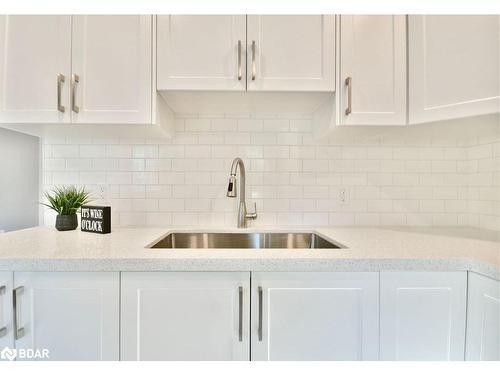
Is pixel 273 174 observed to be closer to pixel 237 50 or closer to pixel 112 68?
pixel 237 50

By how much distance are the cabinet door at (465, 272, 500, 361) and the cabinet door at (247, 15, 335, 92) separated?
3.19 ft

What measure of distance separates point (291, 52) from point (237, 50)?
25 centimetres

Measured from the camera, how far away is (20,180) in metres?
1.65

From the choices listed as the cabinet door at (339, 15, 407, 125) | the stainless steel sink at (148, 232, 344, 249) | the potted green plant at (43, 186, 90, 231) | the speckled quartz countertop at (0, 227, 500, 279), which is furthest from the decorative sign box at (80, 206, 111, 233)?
the cabinet door at (339, 15, 407, 125)

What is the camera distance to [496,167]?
150cm

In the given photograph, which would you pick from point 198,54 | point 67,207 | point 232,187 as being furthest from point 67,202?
point 198,54

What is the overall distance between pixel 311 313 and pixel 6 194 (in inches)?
72.7

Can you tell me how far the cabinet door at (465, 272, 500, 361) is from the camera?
2.88 ft

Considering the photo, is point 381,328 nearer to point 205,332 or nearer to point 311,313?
point 311,313

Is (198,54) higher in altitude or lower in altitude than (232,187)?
higher

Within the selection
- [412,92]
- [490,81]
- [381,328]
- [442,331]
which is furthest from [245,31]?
[442,331]

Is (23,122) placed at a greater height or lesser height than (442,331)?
greater
